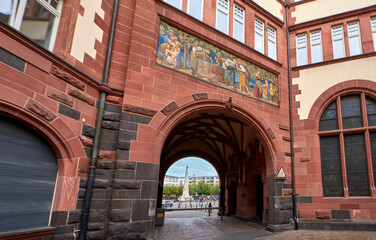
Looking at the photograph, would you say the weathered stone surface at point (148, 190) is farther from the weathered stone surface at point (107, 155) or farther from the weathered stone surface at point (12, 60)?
the weathered stone surface at point (12, 60)

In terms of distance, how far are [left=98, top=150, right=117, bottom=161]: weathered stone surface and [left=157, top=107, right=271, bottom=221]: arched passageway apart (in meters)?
4.25

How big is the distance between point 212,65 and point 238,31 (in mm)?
2513

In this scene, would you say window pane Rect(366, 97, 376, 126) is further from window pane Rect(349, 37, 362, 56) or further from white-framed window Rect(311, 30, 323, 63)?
white-framed window Rect(311, 30, 323, 63)

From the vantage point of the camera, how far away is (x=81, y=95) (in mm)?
5715

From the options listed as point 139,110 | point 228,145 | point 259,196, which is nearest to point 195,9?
point 139,110

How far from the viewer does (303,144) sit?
32.9 feet

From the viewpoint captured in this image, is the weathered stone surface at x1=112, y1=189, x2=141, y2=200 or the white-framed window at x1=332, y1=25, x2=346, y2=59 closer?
the weathered stone surface at x1=112, y1=189, x2=141, y2=200

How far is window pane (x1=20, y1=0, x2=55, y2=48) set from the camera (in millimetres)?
4746

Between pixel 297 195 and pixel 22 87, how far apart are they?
955 cm

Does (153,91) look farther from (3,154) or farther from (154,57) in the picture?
(3,154)

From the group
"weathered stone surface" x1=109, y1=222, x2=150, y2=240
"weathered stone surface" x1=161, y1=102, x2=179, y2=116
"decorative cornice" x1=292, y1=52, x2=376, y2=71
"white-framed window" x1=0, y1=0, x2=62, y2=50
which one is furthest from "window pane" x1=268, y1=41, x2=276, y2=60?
"weathered stone surface" x1=109, y1=222, x2=150, y2=240

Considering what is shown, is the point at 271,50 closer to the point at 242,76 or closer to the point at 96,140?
the point at 242,76

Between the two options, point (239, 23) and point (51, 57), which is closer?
point (51, 57)

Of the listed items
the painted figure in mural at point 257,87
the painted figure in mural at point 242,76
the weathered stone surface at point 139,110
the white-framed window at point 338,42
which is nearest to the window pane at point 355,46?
the white-framed window at point 338,42
